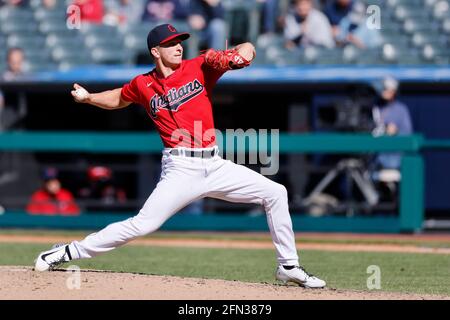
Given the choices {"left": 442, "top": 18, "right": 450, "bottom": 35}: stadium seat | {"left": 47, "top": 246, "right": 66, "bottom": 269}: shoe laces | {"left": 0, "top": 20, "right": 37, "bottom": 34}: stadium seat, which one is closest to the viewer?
{"left": 47, "top": 246, "right": 66, "bottom": 269}: shoe laces

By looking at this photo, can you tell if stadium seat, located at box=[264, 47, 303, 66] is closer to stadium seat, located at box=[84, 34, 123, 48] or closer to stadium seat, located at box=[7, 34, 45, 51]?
stadium seat, located at box=[84, 34, 123, 48]

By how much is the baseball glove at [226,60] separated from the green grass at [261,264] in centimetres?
191

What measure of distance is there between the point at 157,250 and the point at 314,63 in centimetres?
469

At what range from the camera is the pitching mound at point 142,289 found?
6484 millimetres

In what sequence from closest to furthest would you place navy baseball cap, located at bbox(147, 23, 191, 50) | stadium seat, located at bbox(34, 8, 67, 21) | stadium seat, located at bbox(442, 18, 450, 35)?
1. navy baseball cap, located at bbox(147, 23, 191, 50)
2. stadium seat, located at bbox(442, 18, 450, 35)
3. stadium seat, located at bbox(34, 8, 67, 21)

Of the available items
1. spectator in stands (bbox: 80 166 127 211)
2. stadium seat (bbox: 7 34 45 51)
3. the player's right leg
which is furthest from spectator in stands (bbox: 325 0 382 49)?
the player's right leg

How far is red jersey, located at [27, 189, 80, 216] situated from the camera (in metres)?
13.7

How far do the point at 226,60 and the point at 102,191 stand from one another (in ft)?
24.6

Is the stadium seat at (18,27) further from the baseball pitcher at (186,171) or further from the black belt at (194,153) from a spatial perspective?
the black belt at (194,153)

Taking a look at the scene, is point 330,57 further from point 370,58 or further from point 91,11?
point 91,11

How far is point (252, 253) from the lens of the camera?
34.9 feet

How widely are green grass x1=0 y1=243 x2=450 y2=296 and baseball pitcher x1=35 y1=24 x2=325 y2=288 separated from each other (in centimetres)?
90
